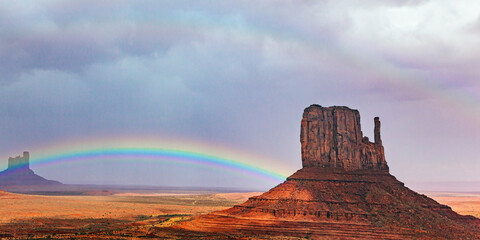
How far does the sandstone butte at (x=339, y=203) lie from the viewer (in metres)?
84.2

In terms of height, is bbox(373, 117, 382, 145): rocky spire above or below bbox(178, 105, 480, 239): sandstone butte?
above

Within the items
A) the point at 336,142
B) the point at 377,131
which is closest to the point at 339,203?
the point at 336,142

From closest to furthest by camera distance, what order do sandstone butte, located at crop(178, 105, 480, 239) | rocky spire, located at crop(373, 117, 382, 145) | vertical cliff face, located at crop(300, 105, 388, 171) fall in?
sandstone butte, located at crop(178, 105, 480, 239) < vertical cliff face, located at crop(300, 105, 388, 171) < rocky spire, located at crop(373, 117, 382, 145)

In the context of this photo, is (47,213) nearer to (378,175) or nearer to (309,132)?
(309,132)

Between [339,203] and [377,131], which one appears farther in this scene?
[377,131]

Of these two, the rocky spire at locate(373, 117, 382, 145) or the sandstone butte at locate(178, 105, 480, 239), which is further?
the rocky spire at locate(373, 117, 382, 145)

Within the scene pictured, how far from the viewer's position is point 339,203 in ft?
299

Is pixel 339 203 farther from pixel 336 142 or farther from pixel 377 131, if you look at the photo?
pixel 377 131

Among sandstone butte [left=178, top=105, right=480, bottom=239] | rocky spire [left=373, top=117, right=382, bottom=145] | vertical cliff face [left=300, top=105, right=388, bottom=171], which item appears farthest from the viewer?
rocky spire [left=373, top=117, right=382, bottom=145]

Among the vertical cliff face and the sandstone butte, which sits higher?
the vertical cliff face

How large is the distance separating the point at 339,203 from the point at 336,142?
1692cm

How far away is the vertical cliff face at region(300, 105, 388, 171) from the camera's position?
103 m

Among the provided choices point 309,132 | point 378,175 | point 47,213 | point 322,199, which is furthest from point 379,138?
point 47,213

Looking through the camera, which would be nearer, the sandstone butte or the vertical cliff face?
the sandstone butte
